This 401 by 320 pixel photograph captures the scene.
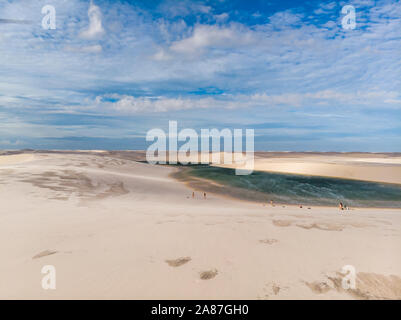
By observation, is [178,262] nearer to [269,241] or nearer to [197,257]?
[197,257]

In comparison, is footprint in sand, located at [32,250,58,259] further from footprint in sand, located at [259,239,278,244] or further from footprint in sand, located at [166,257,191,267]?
footprint in sand, located at [259,239,278,244]

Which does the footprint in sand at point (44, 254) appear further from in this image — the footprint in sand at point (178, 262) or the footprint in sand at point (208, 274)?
the footprint in sand at point (208, 274)

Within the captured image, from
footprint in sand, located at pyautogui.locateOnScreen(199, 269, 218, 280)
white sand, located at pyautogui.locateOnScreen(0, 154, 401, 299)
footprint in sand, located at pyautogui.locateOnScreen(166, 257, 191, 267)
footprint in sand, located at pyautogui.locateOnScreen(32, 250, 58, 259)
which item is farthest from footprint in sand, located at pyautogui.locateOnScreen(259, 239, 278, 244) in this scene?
footprint in sand, located at pyautogui.locateOnScreen(32, 250, 58, 259)

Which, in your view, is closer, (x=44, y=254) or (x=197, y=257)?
(x=197, y=257)

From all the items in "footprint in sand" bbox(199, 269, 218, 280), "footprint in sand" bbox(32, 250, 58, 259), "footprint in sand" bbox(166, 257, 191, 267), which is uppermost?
"footprint in sand" bbox(199, 269, 218, 280)

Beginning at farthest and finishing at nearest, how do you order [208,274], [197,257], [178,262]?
[197,257] → [178,262] → [208,274]

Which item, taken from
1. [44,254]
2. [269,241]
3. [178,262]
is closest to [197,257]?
[178,262]

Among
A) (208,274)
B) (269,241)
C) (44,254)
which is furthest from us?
(269,241)

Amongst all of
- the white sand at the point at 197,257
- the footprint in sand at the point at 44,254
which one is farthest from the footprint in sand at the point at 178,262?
the footprint in sand at the point at 44,254
